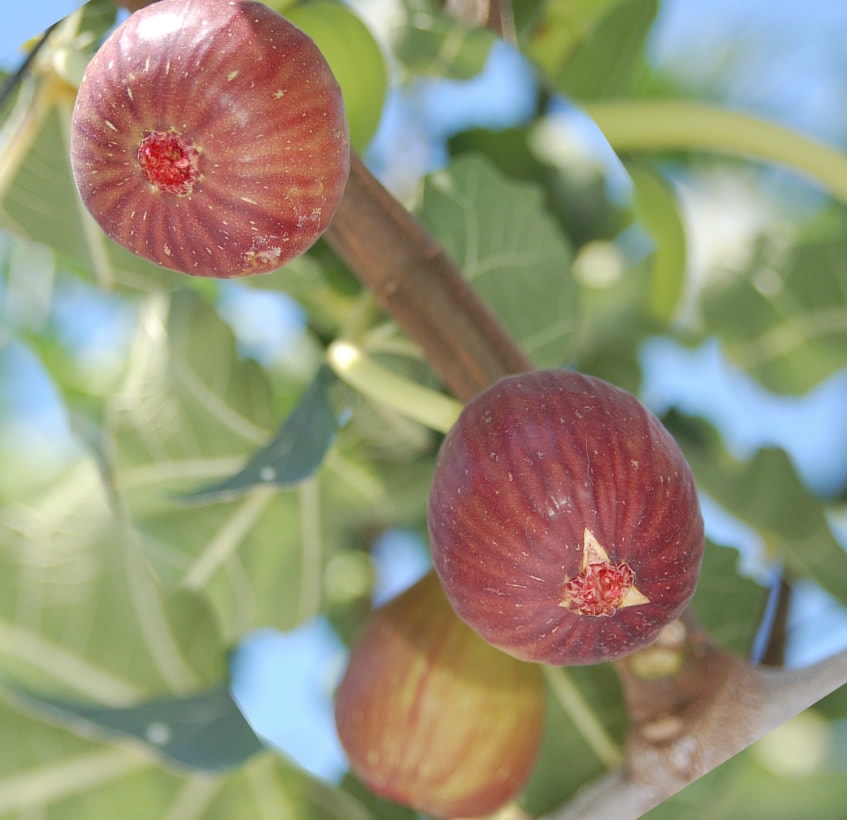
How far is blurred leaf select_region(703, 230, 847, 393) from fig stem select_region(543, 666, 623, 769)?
0.92 feet

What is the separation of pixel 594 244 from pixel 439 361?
0.43 m

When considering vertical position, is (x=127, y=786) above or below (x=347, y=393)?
below

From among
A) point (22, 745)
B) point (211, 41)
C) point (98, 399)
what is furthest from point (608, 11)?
point (22, 745)

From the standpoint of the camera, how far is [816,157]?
0.64 metres

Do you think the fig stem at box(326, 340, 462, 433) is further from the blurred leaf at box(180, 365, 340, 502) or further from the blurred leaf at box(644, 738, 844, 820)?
the blurred leaf at box(644, 738, 844, 820)

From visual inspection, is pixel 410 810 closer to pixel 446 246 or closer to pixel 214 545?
pixel 214 545

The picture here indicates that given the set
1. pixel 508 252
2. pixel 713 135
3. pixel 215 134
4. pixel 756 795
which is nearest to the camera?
pixel 215 134

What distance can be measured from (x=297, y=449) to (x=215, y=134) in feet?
0.85

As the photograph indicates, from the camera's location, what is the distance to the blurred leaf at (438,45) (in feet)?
2.40

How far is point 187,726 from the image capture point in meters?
0.62

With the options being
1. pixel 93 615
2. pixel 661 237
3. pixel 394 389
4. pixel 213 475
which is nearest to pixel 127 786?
pixel 93 615

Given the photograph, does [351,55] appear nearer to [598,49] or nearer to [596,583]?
[598,49]

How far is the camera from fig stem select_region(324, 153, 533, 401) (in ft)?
1.77

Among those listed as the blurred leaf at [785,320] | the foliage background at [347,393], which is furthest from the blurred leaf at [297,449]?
the blurred leaf at [785,320]
